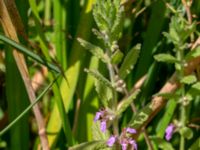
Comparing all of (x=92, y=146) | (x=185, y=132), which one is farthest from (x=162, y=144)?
(x=92, y=146)

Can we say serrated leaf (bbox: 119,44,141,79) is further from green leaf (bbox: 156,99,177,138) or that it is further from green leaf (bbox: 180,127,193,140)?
green leaf (bbox: 156,99,177,138)

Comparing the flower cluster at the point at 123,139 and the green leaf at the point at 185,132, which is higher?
the flower cluster at the point at 123,139

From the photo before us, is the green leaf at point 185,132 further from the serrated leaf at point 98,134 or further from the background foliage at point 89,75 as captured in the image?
the serrated leaf at point 98,134

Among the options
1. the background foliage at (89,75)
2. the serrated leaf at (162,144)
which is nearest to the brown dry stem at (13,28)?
the background foliage at (89,75)

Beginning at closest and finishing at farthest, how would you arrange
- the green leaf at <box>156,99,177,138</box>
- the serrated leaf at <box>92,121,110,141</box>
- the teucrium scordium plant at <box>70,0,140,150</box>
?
the teucrium scordium plant at <box>70,0,140,150</box>
the serrated leaf at <box>92,121,110,141</box>
the green leaf at <box>156,99,177,138</box>

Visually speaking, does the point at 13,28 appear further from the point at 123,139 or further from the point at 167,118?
the point at 167,118

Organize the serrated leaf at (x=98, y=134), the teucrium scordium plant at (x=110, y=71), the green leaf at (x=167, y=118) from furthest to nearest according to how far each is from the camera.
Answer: the green leaf at (x=167, y=118) → the serrated leaf at (x=98, y=134) → the teucrium scordium plant at (x=110, y=71)

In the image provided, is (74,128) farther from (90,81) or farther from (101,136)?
(101,136)

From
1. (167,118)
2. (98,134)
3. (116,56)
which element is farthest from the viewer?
(167,118)

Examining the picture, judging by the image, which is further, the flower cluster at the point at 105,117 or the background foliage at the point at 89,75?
the background foliage at the point at 89,75

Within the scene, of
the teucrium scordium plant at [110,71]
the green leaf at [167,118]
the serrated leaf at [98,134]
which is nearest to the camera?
the teucrium scordium plant at [110,71]

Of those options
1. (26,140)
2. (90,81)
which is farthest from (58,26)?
(26,140)

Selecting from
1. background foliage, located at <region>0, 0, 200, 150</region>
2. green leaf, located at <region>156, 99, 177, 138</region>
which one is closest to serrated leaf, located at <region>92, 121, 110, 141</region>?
background foliage, located at <region>0, 0, 200, 150</region>
